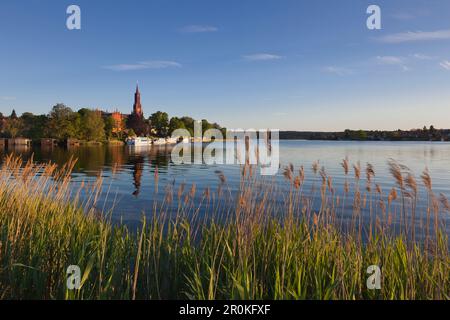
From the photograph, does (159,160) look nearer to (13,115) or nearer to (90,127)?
(90,127)

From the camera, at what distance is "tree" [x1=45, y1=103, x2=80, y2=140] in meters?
119

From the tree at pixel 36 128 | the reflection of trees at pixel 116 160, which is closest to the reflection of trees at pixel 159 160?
the reflection of trees at pixel 116 160

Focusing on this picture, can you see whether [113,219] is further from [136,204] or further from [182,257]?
[182,257]

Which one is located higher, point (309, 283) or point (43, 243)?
point (43, 243)

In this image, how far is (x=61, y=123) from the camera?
11856cm

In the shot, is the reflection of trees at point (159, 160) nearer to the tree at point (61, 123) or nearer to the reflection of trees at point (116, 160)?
the reflection of trees at point (116, 160)

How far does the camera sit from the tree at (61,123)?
119 m

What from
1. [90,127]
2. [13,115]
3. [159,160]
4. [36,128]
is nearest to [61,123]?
[90,127]
